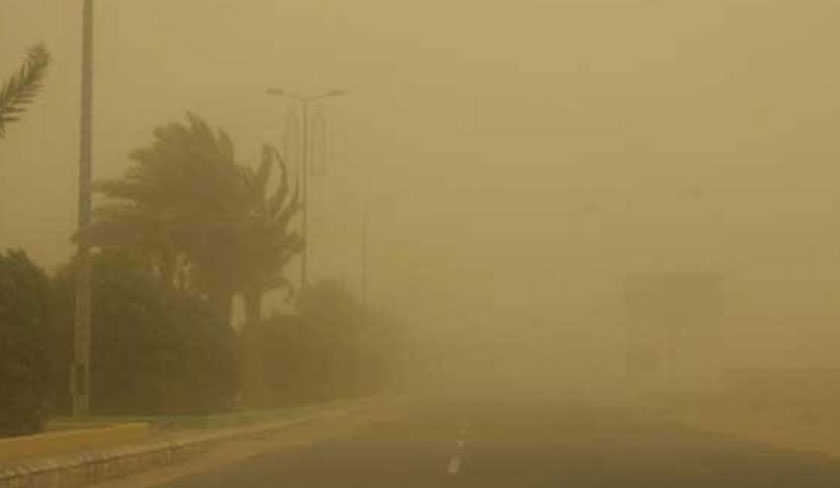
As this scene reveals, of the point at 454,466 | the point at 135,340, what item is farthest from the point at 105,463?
the point at 135,340

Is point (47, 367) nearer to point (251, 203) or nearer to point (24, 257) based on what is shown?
point (24, 257)

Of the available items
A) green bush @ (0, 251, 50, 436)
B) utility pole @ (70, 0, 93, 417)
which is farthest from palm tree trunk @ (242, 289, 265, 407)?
green bush @ (0, 251, 50, 436)

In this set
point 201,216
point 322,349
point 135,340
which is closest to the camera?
point 135,340

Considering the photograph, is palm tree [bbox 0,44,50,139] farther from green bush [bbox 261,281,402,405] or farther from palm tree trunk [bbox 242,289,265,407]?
green bush [bbox 261,281,402,405]

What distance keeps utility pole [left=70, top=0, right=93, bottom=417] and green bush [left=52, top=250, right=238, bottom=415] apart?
5.82 meters

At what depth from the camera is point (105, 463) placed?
982 inches

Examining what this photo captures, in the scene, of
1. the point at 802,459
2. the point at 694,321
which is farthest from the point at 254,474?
the point at 694,321

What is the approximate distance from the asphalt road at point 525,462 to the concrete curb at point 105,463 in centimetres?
140

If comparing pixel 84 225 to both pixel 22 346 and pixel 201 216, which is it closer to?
pixel 22 346

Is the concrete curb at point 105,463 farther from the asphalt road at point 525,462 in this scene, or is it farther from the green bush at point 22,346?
the green bush at point 22,346

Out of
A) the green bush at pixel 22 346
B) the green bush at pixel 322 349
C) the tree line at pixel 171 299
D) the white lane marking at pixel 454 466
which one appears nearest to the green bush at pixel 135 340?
the tree line at pixel 171 299

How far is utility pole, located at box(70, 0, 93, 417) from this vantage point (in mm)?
32344

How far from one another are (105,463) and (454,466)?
19.7ft

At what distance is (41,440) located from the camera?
24422 millimetres
